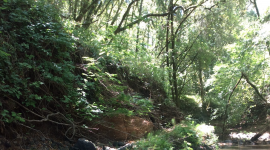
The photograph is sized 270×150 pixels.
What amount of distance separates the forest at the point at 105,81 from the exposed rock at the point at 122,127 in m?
0.03

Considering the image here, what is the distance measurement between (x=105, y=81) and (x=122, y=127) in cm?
157

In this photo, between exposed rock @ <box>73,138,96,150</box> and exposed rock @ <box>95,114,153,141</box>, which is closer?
exposed rock @ <box>73,138,96,150</box>

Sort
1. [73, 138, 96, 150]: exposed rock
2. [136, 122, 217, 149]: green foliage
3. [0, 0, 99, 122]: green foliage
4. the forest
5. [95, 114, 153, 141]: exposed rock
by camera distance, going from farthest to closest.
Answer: [95, 114, 153, 141]: exposed rock → [136, 122, 217, 149]: green foliage → [73, 138, 96, 150]: exposed rock → the forest → [0, 0, 99, 122]: green foliage

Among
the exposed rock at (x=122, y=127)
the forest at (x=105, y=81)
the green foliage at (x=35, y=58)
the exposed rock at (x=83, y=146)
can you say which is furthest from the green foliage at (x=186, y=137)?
the green foliage at (x=35, y=58)

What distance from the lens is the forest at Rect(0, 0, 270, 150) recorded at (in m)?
4.49

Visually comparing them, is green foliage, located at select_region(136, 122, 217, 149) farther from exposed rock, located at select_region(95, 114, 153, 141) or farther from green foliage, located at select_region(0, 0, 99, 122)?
green foliage, located at select_region(0, 0, 99, 122)

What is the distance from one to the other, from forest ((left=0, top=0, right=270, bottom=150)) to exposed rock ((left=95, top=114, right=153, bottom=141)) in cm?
3

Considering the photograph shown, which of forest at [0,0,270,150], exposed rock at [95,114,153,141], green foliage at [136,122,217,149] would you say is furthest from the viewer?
exposed rock at [95,114,153,141]

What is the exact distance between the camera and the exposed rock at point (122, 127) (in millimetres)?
6191

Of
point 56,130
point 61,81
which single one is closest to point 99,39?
point 61,81

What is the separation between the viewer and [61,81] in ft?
15.8

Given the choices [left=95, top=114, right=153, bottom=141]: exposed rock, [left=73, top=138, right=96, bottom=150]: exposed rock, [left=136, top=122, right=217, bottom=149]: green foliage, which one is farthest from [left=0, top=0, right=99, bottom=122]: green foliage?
[left=136, top=122, right=217, bottom=149]: green foliage

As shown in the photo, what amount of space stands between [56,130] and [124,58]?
287cm

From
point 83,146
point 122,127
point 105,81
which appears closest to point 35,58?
point 105,81
